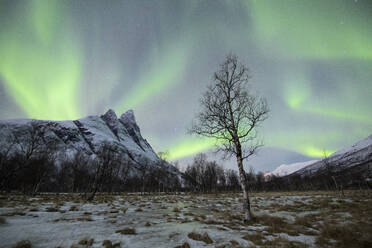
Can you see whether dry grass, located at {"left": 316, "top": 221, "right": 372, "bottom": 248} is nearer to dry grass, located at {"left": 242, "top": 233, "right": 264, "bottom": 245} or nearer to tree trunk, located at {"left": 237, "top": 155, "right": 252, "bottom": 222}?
dry grass, located at {"left": 242, "top": 233, "right": 264, "bottom": 245}

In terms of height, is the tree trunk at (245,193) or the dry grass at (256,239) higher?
the tree trunk at (245,193)

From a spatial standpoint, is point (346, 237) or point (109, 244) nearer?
point (109, 244)

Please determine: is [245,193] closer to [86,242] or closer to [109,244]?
[109,244]

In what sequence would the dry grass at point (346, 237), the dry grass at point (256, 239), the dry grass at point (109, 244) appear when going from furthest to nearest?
the dry grass at point (256, 239) < the dry grass at point (346, 237) < the dry grass at point (109, 244)

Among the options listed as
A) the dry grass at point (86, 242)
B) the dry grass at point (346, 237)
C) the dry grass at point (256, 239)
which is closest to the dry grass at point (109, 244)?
the dry grass at point (86, 242)

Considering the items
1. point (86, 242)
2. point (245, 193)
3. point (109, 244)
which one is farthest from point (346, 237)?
point (86, 242)

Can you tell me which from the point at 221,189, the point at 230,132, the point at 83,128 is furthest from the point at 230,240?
the point at 83,128

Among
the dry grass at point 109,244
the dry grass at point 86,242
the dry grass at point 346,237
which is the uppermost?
the dry grass at point 86,242

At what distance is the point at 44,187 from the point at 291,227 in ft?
343

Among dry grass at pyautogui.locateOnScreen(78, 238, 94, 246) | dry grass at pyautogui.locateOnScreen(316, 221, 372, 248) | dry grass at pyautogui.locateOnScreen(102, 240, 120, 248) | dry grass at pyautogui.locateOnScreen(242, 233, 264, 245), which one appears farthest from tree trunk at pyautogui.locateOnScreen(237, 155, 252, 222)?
dry grass at pyautogui.locateOnScreen(78, 238, 94, 246)

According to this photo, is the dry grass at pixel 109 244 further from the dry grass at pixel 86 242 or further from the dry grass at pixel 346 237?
the dry grass at pixel 346 237

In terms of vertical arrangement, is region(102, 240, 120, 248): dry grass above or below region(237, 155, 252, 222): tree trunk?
below

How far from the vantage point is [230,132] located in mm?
9961

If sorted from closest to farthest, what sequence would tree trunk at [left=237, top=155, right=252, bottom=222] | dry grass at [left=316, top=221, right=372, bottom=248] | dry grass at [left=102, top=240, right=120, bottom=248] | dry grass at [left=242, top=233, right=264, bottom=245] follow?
dry grass at [left=102, top=240, right=120, bottom=248]
dry grass at [left=316, top=221, right=372, bottom=248]
dry grass at [left=242, top=233, right=264, bottom=245]
tree trunk at [left=237, top=155, right=252, bottom=222]
